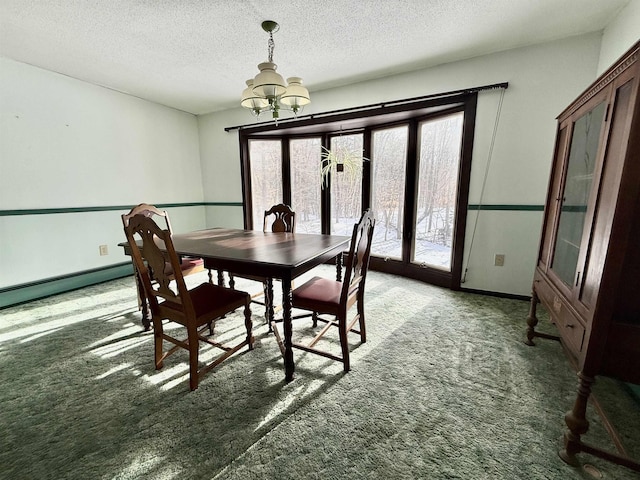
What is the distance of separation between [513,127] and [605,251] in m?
2.00

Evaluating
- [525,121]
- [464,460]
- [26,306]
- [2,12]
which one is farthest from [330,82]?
[26,306]

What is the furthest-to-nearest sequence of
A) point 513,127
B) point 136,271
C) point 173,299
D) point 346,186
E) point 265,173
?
point 265,173 → point 346,186 → point 513,127 → point 136,271 → point 173,299

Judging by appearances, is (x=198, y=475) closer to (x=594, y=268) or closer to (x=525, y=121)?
(x=594, y=268)

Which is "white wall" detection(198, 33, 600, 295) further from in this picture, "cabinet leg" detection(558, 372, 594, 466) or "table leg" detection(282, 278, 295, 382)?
"table leg" detection(282, 278, 295, 382)

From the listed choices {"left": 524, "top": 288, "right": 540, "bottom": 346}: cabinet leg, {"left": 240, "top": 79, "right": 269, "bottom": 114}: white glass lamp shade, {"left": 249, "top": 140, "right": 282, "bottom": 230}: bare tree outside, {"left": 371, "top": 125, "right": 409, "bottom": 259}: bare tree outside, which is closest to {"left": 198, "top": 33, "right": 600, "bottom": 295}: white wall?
{"left": 371, "top": 125, "right": 409, "bottom": 259}: bare tree outside

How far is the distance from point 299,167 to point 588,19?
3.12 meters

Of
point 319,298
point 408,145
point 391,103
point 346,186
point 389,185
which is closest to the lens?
point 319,298

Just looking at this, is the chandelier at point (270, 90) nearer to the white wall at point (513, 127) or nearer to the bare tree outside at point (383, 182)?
the white wall at point (513, 127)

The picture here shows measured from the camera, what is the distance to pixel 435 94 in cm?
274

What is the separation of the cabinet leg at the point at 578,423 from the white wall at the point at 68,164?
432 centimetres

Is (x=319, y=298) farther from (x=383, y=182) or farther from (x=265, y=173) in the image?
(x=265, y=173)

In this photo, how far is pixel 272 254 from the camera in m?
1.68

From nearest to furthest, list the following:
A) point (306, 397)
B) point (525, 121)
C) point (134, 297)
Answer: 1. point (306, 397)
2. point (525, 121)
3. point (134, 297)

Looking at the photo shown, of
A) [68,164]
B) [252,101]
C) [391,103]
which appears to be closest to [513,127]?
[391,103]
